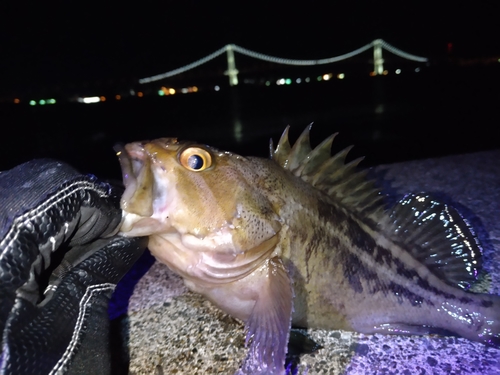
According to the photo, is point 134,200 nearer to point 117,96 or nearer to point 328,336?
point 328,336

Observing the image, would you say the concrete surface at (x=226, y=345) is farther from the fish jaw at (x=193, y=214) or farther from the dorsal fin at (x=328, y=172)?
the dorsal fin at (x=328, y=172)

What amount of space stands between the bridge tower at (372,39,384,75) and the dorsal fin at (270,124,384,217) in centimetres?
6401

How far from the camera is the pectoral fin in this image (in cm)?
166

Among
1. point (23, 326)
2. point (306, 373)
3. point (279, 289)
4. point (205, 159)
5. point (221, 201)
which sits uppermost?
point (205, 159)

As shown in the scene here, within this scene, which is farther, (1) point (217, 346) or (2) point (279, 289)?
(1) point (217, 346)

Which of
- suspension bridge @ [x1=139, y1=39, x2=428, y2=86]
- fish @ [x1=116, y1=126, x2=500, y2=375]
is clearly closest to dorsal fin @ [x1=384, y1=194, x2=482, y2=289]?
fish @ [x1=116, y1=126, x2=500, y2=375]

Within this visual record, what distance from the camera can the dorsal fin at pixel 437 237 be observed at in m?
2.25

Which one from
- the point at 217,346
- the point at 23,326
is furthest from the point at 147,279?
the point at 23,326

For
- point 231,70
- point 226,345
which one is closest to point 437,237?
A: point 226,345

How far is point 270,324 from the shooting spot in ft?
5.67

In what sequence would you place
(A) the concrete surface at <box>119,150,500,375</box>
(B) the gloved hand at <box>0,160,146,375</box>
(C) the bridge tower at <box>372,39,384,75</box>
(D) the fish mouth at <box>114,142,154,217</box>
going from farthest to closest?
(C) the bridge tower at <box>372,39,384,75</box> → (A) the concrete surface at <box>119,150,500,375</box> → (D) the fish mouth at <box>114,142,154,217</box> → (B) the gloved hand at <box>0,160,146,375</box>

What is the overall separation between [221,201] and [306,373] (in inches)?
37.9

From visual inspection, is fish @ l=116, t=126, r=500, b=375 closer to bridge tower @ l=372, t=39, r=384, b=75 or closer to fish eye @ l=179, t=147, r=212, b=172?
fish eye @ l=179, t=147, r=212, b=172

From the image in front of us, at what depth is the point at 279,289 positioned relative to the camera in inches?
69.8
